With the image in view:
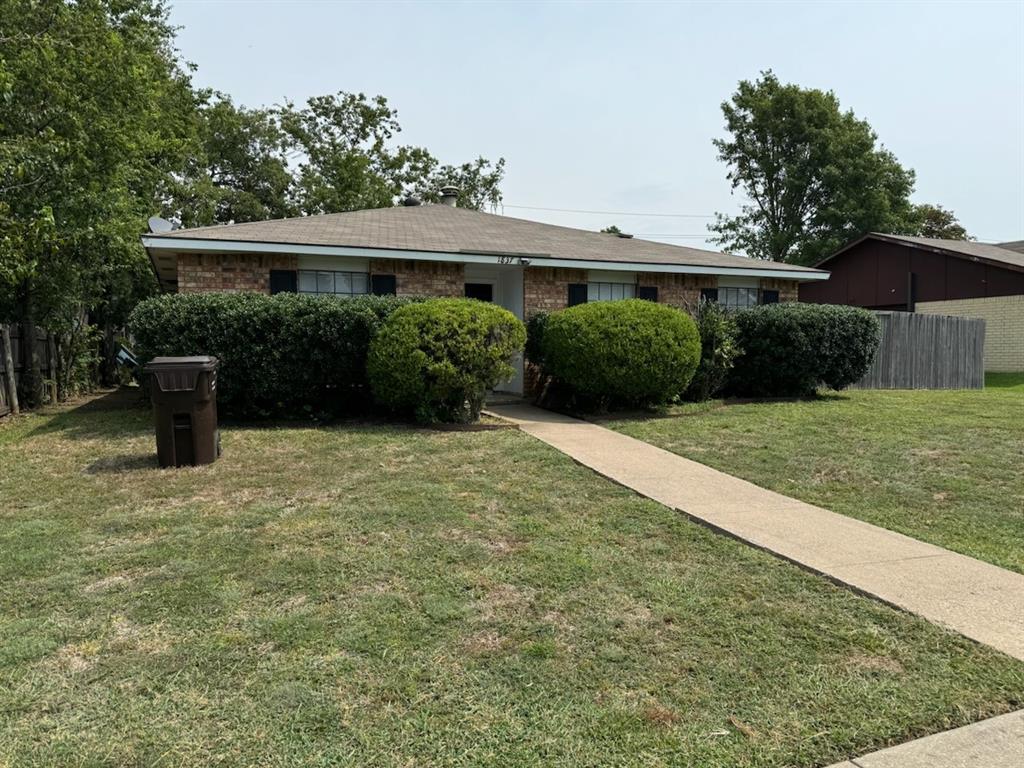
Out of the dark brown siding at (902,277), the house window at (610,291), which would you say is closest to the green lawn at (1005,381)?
the dark brown siding at (902,277)

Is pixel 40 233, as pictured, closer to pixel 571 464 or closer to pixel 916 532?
pixel 571 464

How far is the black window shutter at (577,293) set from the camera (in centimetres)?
1360

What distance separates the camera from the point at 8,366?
1177 cm

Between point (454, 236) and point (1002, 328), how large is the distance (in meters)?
18.9

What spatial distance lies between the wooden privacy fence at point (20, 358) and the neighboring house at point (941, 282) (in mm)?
25478

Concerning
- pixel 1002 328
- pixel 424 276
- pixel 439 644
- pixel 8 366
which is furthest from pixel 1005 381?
pixel 8 366

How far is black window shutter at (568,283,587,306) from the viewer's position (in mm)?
13602

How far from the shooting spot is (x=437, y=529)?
16.1ft

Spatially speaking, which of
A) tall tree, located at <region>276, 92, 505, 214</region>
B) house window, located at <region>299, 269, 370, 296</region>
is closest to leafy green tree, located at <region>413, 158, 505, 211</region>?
tall tree, located at <region>276, 92, 505, 214</region>

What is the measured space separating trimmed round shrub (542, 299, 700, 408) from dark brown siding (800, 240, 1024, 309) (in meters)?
14.2

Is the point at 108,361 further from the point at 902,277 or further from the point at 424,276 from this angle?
the point at 902,277

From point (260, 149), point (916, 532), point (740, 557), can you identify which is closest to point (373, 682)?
point (740, 557)

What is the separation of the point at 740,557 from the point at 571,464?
2.83 meters

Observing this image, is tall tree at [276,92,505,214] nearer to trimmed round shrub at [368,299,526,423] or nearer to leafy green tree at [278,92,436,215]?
leafy green tree at [278,92,436,215]
